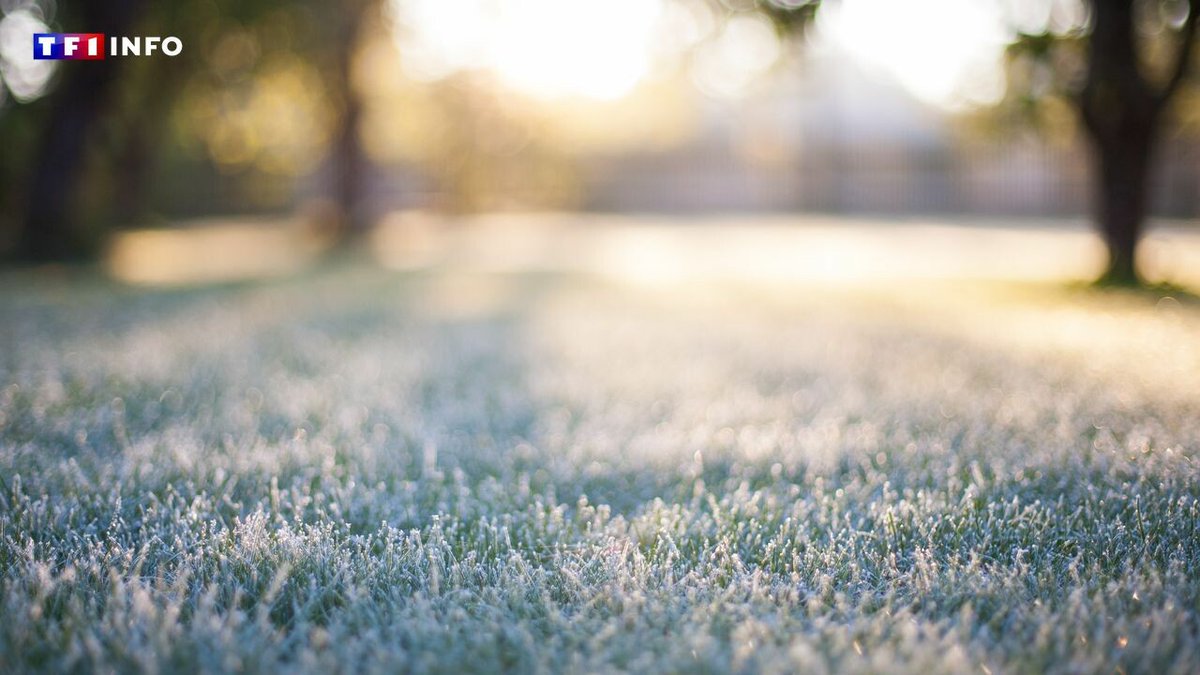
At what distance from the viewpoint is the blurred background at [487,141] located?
798cm

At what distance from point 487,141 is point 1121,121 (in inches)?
655

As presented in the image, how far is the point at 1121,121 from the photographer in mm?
6672

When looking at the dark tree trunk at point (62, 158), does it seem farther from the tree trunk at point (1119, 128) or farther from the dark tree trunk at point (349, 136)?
the tree trunk at point (1119, 128)

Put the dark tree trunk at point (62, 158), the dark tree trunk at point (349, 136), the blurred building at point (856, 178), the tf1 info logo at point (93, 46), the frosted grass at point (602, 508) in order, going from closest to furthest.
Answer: the frosted grass at point (602, 508) < the tf1 info logo at point (93, 46) < the dark tree trunk at point (62, 158) < the dark tree trunk at point (349, 136) < the blurred building at point (856, 178)

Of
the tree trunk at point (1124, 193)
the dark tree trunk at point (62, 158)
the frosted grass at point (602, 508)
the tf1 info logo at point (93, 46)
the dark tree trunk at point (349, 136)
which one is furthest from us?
the dark tree trunk at point (349, 136)

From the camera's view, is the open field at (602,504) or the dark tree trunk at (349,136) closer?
the open field at (602,504)

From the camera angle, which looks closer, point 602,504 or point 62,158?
point 602,504

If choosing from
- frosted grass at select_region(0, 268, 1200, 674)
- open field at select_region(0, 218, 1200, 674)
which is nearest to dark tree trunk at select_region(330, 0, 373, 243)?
open field at select_region(0, 218, 1200, 674)

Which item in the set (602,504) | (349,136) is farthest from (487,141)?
(602,504)

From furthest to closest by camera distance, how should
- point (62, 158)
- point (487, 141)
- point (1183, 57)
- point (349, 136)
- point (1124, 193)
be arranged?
point (487, 141) < point (349, 136) < point (62, 158) < point (1124, 193) < point (1183, 57)

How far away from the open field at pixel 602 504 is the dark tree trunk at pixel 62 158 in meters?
5.65

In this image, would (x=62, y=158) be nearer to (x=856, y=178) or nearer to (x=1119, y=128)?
(x=1119, y=128)

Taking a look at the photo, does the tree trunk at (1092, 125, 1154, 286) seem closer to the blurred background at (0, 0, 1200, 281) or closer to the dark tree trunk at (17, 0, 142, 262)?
the blurred background at (0, 0, 1200, 281)

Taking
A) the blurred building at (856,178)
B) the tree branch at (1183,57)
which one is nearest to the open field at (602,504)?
the tree branch at (1183,57)
